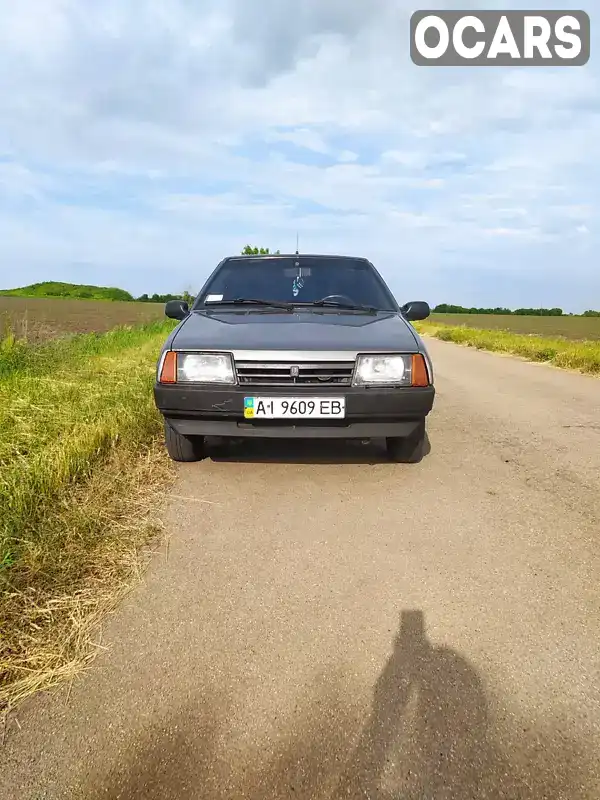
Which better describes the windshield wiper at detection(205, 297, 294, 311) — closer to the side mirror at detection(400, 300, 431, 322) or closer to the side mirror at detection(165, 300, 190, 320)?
the side mirror at detection(165, 300, 190, 320)

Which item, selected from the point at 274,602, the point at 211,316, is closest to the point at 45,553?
the point at 274,602

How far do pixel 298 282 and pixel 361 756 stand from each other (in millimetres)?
3670

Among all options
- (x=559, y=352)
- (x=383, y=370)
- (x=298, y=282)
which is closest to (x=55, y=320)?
(x=559, y=352)

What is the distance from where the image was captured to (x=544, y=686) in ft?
5.47

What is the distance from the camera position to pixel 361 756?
1.40 meters

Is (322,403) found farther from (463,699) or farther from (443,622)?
(463,699)

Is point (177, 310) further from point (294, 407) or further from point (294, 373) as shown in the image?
point (294, 407)

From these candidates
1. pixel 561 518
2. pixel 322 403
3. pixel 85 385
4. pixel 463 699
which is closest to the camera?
pixel 463 699

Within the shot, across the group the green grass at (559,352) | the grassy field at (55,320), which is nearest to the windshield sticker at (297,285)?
the grassy field at (55,320)

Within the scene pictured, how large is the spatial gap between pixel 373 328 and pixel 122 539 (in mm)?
2078

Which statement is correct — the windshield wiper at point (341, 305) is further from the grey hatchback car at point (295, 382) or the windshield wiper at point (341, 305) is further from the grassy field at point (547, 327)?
the grassy field at point (547, 327)

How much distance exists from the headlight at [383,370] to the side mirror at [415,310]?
1321mm

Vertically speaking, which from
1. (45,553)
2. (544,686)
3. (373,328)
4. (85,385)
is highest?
(373,328)

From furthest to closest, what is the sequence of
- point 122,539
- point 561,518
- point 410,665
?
point 561,518 < point 122,539 < point 410,665
